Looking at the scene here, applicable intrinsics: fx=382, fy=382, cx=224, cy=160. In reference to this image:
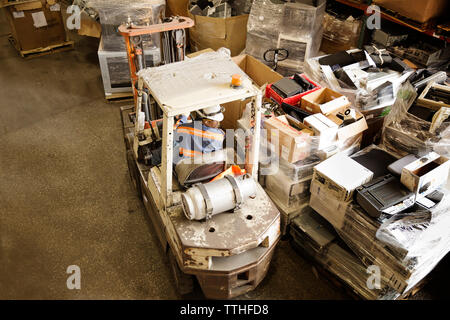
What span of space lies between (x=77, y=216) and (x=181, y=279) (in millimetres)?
1256

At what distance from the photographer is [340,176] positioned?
2.71 m

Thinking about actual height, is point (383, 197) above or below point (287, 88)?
below

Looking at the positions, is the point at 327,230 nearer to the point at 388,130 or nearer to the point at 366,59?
the point at 388,130

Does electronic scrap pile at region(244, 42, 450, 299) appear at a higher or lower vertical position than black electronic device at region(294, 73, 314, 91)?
lower

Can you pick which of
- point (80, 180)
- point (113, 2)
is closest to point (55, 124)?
point (80, 180)

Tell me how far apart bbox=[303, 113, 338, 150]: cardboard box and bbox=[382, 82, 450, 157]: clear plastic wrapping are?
488 millimetres

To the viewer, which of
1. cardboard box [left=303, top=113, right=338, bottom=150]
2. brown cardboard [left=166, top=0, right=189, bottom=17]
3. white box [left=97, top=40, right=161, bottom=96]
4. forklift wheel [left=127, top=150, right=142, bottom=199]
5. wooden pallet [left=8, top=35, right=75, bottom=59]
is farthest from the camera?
wooden pallet [left=8, top=35, right=75, bottom=59]

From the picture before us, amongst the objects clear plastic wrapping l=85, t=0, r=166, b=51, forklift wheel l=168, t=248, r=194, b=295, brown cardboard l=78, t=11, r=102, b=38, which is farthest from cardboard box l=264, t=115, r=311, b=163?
brown cardboard l=78, t=11, r=102, b=38

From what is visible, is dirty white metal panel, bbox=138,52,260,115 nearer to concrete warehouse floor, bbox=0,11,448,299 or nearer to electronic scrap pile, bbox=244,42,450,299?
electronic scrap pile, bbox=244,42,450,299

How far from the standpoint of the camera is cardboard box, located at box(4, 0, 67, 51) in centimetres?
524

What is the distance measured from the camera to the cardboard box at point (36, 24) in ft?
17.2

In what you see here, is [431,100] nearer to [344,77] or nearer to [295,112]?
[344,77]

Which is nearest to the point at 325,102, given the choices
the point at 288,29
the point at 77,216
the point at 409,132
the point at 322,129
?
the point at 322,129
